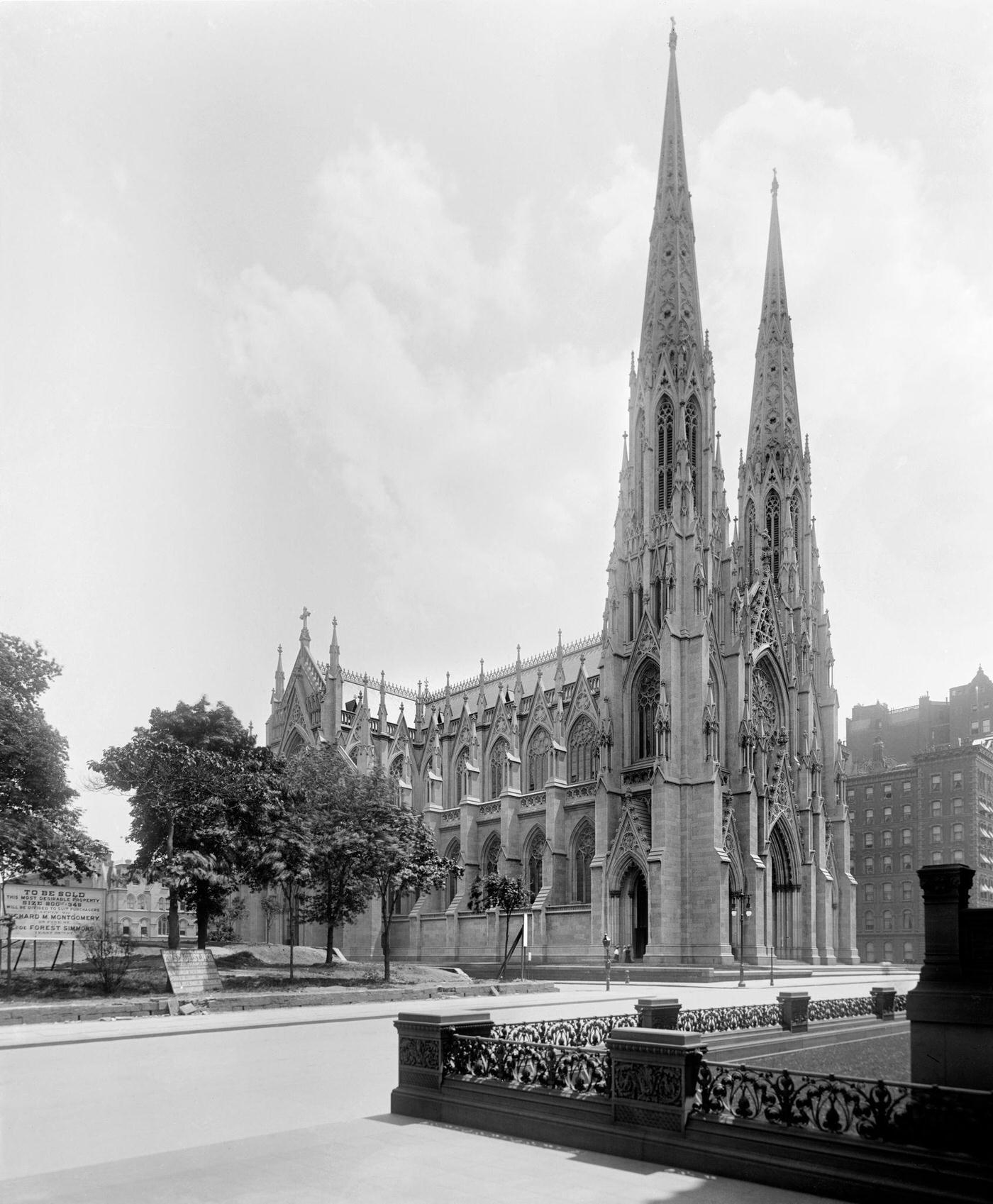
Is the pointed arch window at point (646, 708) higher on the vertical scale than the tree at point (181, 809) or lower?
higher

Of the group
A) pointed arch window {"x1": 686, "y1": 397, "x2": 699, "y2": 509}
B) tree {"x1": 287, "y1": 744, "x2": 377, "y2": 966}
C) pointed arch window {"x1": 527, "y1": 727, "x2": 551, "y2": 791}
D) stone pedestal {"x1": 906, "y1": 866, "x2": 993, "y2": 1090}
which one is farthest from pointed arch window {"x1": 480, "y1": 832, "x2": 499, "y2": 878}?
stone pedestal {"x1": 906, "y1": 866, "x2": 993, "y2": 1090}

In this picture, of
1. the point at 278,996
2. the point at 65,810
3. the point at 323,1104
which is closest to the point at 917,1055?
the point at 323,1104

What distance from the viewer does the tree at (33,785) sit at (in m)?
36.1

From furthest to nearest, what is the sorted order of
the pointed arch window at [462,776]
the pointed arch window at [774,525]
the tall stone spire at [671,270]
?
1. the pointed arch window at [774,525]
2. the pointed arch window at [462,776]
3. the tall stone spire at [671,270]

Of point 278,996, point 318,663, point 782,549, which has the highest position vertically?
point 782,549

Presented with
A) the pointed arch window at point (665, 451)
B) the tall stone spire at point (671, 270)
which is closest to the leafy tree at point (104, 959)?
the pointed arch window at point (665, 451)

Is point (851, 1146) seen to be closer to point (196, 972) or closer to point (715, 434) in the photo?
point (196, 972)

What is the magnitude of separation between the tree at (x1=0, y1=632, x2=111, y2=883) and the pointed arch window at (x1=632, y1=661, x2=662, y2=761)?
108 feet

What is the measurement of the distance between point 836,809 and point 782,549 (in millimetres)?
18137

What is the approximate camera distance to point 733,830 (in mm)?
60688

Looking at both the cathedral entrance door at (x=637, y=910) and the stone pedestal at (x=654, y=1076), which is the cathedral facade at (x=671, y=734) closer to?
the cathedral entrance door at (x=637, y=910)

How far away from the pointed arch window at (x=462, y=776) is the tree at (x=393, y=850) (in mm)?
20518

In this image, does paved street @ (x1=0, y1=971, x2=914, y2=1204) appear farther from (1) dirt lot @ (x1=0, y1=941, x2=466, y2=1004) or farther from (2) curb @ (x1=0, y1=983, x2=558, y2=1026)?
(1) dirt lot @ (x1=0, y1=941, x2=466, y2=1004)

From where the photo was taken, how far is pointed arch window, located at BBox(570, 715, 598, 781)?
6806 centimetres
